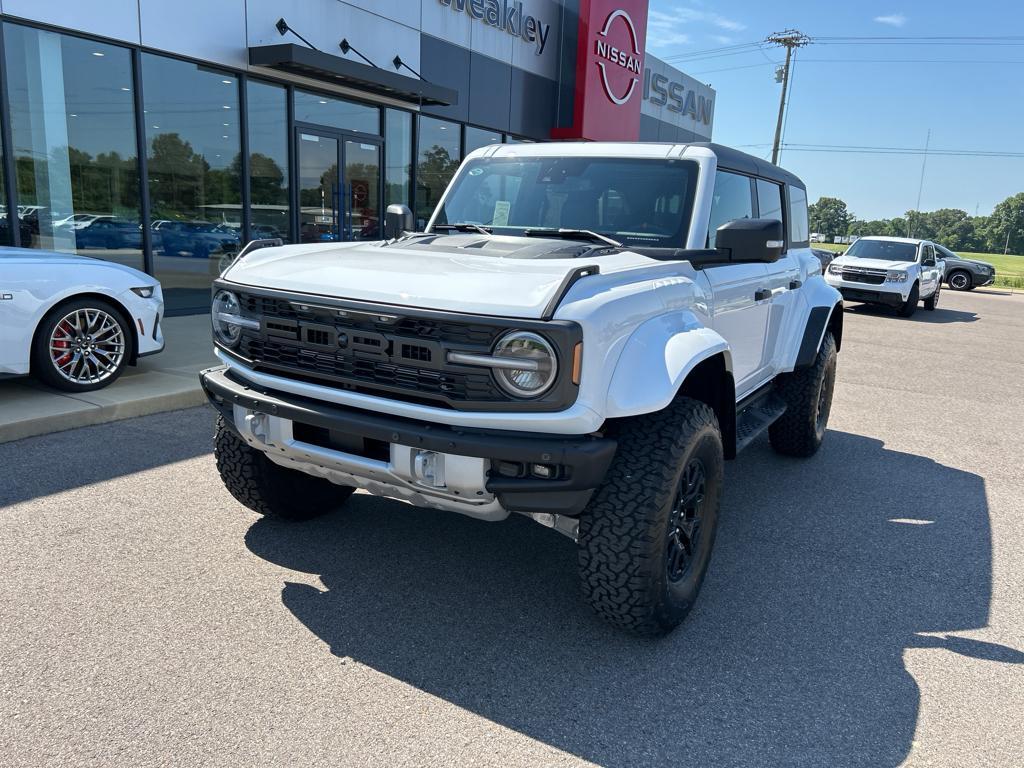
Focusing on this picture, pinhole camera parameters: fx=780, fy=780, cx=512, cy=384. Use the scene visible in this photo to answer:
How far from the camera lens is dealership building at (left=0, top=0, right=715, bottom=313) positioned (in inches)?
359

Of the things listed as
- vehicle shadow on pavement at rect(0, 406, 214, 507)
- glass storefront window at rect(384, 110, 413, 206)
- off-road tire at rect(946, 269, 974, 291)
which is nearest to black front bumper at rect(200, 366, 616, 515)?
vehicle shadow on pavement at rect(0, 406, 214, 507)

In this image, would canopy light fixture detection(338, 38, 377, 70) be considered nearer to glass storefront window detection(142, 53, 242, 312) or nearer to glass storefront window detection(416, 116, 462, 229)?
glass storefront window detection(142, 53, 242, 312)

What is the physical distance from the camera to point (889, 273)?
55.5 feet

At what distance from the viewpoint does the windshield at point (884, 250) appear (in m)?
18.1

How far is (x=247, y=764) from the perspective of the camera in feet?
7.44

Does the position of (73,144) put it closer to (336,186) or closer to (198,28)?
(198,28)

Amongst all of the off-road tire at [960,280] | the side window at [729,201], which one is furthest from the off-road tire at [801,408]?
the off-road tire at [960,280]

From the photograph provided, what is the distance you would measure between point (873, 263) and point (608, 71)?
296 inches

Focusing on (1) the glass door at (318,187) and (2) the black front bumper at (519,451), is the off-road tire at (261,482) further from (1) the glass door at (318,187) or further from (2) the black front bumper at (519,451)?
(1) the glass door at (318,187)

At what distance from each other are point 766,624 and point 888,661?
463 millimetres

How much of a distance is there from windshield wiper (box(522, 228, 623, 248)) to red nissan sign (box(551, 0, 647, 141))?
1487 centimetres

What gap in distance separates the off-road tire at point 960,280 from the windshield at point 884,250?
40.8ft

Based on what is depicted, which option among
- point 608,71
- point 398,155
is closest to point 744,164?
point 398,155

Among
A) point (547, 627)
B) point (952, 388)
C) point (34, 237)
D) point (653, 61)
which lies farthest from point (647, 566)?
point (653, 61)
